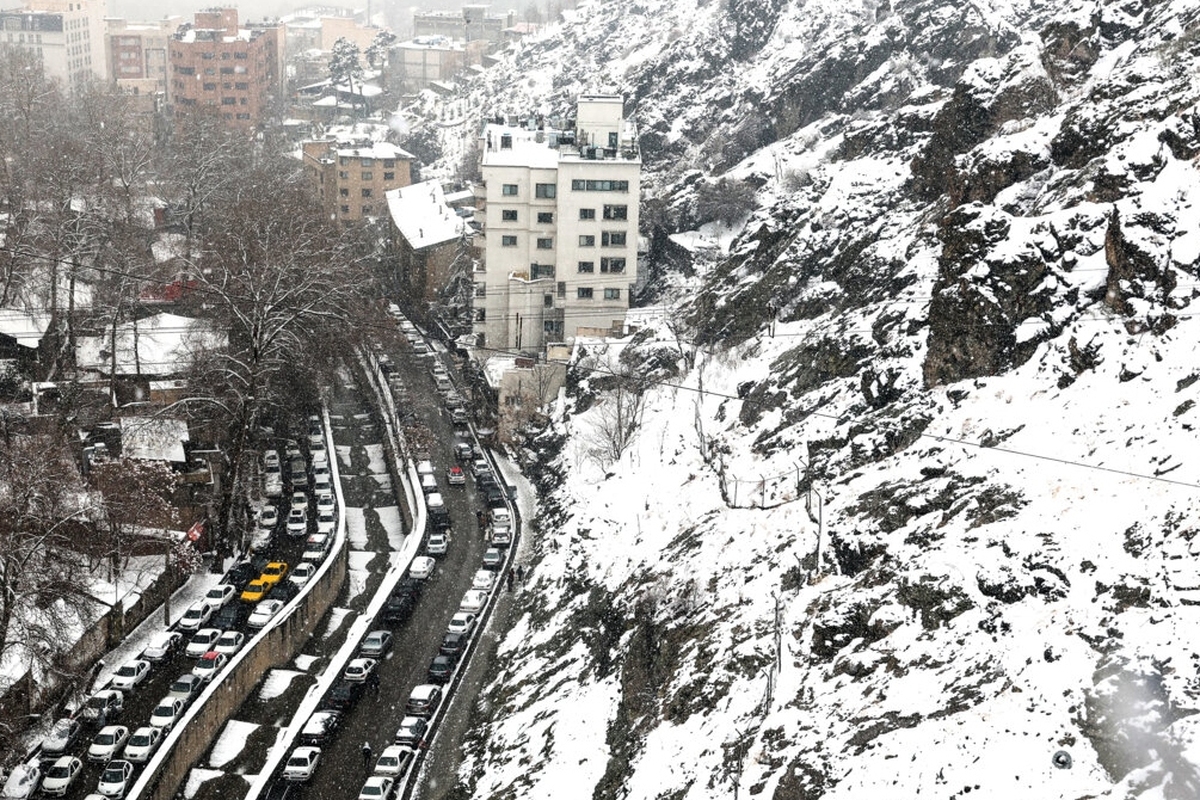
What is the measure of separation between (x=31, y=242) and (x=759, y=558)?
38697mm

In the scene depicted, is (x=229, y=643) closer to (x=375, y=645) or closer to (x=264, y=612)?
(x=264, y=612)

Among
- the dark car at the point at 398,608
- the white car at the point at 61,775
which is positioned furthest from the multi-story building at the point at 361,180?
the white car at the point at 61,775

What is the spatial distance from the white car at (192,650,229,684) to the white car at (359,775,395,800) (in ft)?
20.5

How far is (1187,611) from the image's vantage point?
A: 1733cm

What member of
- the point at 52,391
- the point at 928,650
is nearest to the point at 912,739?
the point at 928,650

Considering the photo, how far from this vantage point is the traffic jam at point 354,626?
29688 mm

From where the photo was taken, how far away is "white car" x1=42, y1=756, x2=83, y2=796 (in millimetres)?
27953

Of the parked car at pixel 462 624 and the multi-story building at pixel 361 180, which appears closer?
the parked car at pixel 462 624

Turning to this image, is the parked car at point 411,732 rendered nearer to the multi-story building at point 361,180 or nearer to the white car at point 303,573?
the white car at point 303,573

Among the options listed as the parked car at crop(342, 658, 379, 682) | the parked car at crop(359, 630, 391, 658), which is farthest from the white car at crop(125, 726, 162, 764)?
the parked car at crop(359, 630, 391, 658)

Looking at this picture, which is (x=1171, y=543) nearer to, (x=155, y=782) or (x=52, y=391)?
(x=155, y=782)

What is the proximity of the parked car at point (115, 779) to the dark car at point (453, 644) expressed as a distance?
9822 mm

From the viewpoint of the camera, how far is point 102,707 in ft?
102

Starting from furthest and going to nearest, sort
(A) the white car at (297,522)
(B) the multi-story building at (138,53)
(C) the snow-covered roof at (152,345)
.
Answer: (B) the multi-story building at (138,53)
(C) the snow-covered roof at (152,345)
(A) the white car at (297,522)
